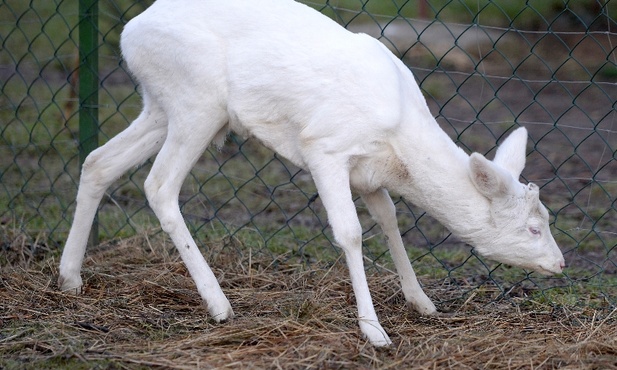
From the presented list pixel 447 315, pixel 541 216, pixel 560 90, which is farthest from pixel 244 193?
pixel 560 90

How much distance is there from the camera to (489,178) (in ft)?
11.7

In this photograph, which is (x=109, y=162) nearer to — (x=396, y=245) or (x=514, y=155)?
(x=396, y=245)

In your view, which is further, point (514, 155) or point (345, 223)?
point (514, 155)

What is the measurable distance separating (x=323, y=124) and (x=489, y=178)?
0.69m

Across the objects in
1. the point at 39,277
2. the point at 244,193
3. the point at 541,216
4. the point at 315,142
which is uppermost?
the point at 315,142

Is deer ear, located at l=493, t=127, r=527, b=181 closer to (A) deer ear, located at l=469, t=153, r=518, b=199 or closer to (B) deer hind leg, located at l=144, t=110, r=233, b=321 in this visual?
(A) deer ear, located at l=469, t=153, r=518, b=199

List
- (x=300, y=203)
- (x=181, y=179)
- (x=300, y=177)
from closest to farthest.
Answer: (x=181, y=179) < (x=300, y=203) < (x=300, y=177)

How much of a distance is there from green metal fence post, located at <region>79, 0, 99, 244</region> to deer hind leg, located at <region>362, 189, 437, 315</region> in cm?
180

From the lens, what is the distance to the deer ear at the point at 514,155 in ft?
12.4

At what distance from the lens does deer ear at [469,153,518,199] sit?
352 cm

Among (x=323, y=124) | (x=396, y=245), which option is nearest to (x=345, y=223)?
(x=323, y=124)

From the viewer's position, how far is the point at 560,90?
33.8 feet

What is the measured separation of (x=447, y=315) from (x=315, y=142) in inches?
40.6

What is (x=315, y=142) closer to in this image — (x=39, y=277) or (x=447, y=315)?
(x=447, y=315)
